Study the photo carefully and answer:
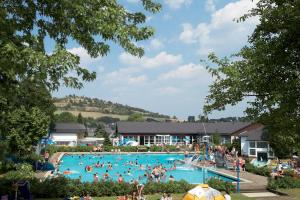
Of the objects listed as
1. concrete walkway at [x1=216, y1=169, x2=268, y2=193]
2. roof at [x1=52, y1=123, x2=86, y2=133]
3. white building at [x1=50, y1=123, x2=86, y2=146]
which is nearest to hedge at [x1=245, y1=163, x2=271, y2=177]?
concrete walkway at [x1=216, y1=169, x2=268, y2=193]

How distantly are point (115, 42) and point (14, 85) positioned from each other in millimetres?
3106

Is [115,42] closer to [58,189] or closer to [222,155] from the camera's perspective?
[58,189]

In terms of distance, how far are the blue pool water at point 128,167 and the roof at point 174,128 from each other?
61.3 ft

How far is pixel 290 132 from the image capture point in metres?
8.23

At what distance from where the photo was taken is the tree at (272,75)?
26.3ft

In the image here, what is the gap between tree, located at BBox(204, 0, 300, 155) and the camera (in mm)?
8031

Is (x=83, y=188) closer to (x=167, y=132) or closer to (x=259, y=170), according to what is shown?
(x=259, y=170)

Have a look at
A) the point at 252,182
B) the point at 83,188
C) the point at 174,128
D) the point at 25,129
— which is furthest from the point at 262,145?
the point at 83,188

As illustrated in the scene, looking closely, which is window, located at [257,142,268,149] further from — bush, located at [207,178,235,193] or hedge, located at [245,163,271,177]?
bush, located at [207,178,235,193]

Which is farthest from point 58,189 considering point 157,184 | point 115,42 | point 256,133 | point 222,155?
point 256,133

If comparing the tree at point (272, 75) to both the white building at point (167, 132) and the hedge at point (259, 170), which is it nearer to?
the hedge at point (259, 170)

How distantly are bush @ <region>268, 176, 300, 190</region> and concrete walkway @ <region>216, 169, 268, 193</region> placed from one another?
0.64 m

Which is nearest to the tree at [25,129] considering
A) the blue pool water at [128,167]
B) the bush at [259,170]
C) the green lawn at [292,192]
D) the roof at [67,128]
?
the blue pool water at [128,167]

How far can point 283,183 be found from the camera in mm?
25016
